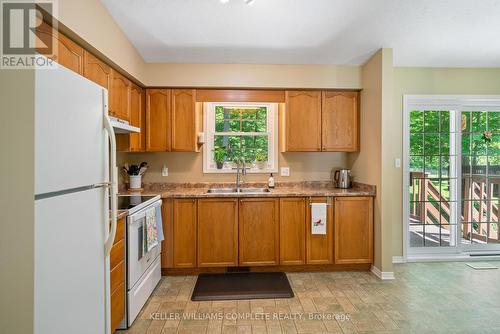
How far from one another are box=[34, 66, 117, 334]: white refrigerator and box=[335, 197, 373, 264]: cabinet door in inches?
97.5

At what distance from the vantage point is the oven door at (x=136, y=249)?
2.12 m

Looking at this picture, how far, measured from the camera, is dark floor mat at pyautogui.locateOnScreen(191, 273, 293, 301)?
258cm

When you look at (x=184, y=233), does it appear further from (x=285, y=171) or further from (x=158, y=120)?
(x=285, y=171)

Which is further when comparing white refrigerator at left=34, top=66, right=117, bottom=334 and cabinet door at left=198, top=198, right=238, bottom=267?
cabinet door at left=198, top=198, right=238, bottom=267

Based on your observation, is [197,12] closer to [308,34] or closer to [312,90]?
[308,34]

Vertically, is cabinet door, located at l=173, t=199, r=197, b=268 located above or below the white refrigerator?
below

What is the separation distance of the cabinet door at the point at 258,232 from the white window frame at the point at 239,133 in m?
0.73

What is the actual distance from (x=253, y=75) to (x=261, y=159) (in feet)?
3.66

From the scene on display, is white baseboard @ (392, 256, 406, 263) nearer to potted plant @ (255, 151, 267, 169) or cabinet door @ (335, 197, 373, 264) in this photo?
cabinet door @ (335, 197, 373, 264)

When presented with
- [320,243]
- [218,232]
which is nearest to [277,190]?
[320,243]

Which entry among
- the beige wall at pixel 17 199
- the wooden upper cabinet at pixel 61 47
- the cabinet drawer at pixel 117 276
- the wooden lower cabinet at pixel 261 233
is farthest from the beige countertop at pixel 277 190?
the beige wall at pixel 17 199

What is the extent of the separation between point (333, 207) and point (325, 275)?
79 centimetres

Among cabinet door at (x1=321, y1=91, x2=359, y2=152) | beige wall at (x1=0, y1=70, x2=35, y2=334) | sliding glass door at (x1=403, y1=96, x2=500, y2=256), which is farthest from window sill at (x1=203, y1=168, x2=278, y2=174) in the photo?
beige wall at (x1=0, y1=70, x2=35, y2=334)

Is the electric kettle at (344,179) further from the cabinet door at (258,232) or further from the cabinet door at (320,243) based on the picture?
the cabinet door at (258,232)
